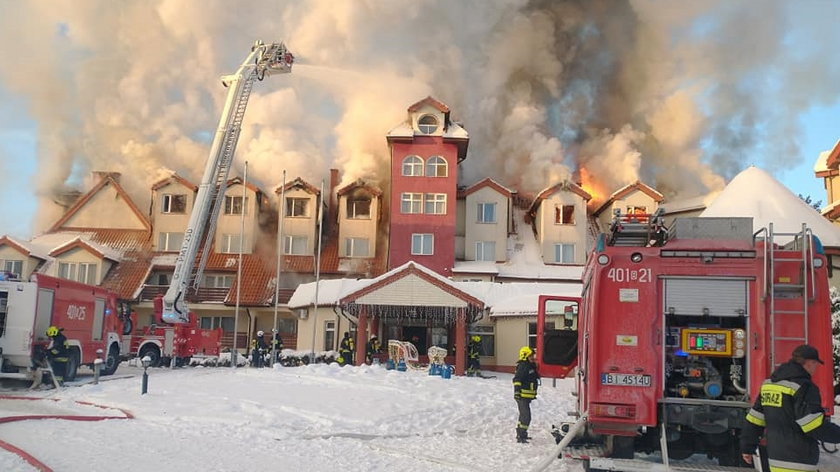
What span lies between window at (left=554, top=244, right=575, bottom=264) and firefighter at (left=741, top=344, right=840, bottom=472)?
3450cm

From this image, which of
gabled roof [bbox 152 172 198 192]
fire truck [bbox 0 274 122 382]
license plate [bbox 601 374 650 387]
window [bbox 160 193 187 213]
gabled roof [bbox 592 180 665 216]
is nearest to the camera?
license plate [bbox 601 374 650 387]

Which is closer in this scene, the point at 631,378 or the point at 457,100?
the point at 631,378

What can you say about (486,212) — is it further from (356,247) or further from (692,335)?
(692,335)

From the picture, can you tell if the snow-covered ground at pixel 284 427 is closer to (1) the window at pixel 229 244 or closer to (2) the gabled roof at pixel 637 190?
(1) the window at pixel 229 244

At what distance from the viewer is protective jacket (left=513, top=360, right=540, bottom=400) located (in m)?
12.1

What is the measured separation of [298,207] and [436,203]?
306 inches

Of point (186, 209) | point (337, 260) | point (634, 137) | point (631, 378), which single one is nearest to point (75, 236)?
point (186, 209)

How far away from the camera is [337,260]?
41.0m

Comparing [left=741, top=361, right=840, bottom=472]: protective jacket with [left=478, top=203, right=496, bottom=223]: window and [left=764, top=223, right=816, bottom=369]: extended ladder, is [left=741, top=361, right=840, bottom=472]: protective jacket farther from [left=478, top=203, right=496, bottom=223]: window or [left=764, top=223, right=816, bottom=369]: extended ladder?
[left=478, top=203, right=496, bottom=223]: window

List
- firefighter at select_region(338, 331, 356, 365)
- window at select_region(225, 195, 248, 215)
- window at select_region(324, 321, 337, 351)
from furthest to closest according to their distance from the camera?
window at select_region(225, 195, 248, 215) → window at select_region(324, 321, 337, 351) → firefighter at select_region(338, 331, 356, 365)

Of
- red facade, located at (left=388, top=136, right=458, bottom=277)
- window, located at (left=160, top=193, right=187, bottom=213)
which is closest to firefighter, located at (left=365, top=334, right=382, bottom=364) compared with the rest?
red facade, located at (left=388, top=136, right=458, bottom=277)

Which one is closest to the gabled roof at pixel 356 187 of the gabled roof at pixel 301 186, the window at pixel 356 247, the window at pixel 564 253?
the gabled roof at pixel 301 186

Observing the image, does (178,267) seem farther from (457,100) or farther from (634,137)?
(634,137)

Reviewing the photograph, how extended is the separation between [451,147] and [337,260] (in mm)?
8311
